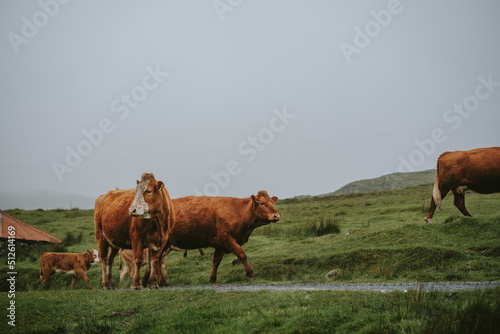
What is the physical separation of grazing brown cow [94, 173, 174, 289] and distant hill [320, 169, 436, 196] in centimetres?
9073

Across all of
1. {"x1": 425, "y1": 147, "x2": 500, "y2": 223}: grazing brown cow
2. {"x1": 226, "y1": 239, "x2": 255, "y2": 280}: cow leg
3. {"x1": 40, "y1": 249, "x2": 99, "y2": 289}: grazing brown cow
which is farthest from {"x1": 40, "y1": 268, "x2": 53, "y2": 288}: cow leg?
{"x1": 425, "y1": 147, "x2": 500, "y2": 223}: grazing brown cow

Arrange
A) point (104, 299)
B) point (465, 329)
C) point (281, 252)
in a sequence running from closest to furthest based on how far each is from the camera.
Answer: point (465, 329) < point (104, 299) < point (281, 252)

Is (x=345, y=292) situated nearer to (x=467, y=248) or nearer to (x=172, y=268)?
(x=467, y=248)

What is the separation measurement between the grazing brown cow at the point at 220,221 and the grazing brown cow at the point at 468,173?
22.0 feet

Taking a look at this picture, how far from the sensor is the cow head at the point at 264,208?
16.5 m

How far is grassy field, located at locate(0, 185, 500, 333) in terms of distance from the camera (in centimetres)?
741

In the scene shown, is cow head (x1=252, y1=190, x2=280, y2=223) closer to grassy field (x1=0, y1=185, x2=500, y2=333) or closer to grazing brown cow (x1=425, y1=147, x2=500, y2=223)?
grassy field (x1=0, y1=185, x2=500, y2=333)

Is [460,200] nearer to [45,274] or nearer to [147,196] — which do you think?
[147,196]

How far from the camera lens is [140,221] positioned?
44.7ft

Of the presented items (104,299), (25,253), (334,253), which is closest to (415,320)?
(104,299)

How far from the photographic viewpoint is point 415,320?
7.03 m

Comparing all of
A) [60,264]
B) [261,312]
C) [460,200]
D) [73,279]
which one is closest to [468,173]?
[460,200]

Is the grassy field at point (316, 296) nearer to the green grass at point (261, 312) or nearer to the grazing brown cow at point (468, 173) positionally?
the green grass at point (261, 312)

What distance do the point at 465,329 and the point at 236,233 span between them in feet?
34.4
